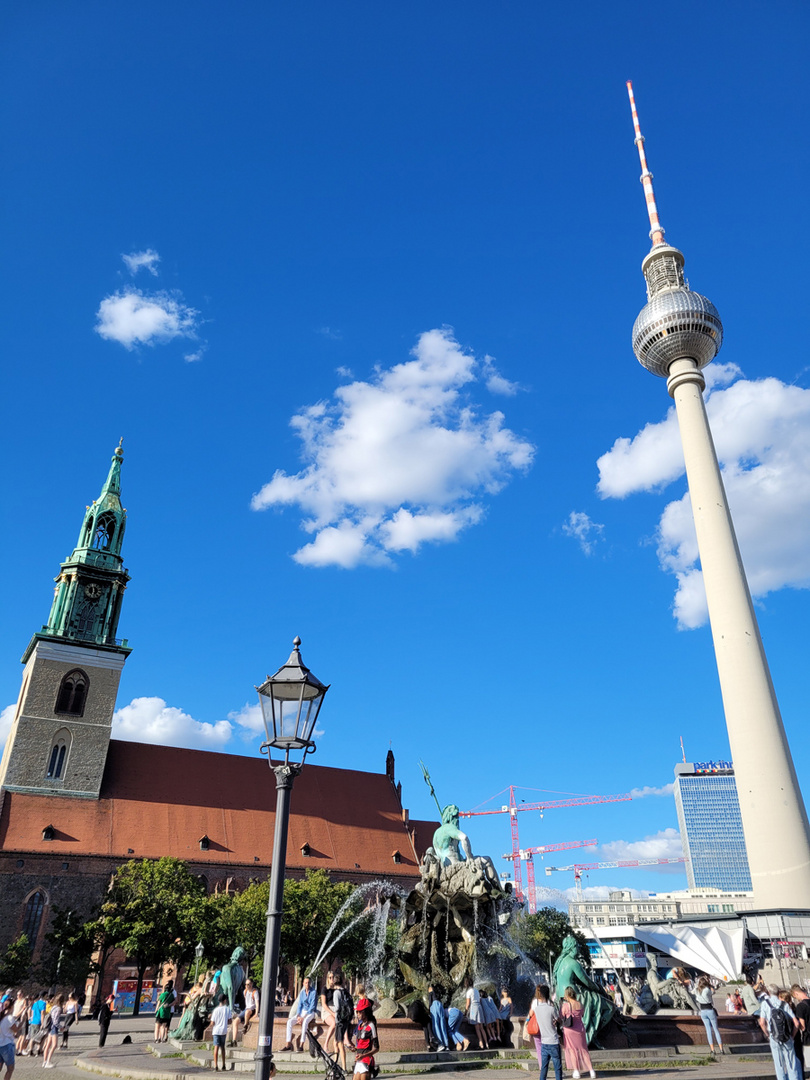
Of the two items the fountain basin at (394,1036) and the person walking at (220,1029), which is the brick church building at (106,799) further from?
the person walking at (220,1029)

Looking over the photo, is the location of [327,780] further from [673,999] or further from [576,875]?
[576,875]

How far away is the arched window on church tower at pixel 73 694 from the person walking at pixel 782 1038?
50.8 m

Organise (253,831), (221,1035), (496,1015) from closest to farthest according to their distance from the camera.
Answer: (221,1035) → (496,1015) → (253,831)

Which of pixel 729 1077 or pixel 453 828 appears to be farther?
pixel 453 828

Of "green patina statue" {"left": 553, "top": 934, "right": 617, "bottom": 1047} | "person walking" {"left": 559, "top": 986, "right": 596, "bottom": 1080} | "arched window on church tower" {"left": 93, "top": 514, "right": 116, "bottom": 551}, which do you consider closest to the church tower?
"arched window on church tower" {"left": 93, "top": 514, "right": 116, "bottom": 551}

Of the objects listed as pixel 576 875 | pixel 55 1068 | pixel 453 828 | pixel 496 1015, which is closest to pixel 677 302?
pixel 453 828

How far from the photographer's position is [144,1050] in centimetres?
1930

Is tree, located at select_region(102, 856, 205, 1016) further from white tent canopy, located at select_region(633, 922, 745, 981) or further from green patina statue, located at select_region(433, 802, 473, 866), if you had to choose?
green patina statue, located at select_region(433, 802, 473, 866)

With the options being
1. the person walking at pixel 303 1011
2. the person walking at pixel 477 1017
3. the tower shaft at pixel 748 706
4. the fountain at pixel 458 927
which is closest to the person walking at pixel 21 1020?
the person walking at pixel 303 1011

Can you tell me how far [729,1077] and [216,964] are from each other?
1471 inches

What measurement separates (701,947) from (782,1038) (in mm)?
28361

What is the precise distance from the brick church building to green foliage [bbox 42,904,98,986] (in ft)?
20.6

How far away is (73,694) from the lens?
54156 millimetres

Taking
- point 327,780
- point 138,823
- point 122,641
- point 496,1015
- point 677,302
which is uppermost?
point 677,302
